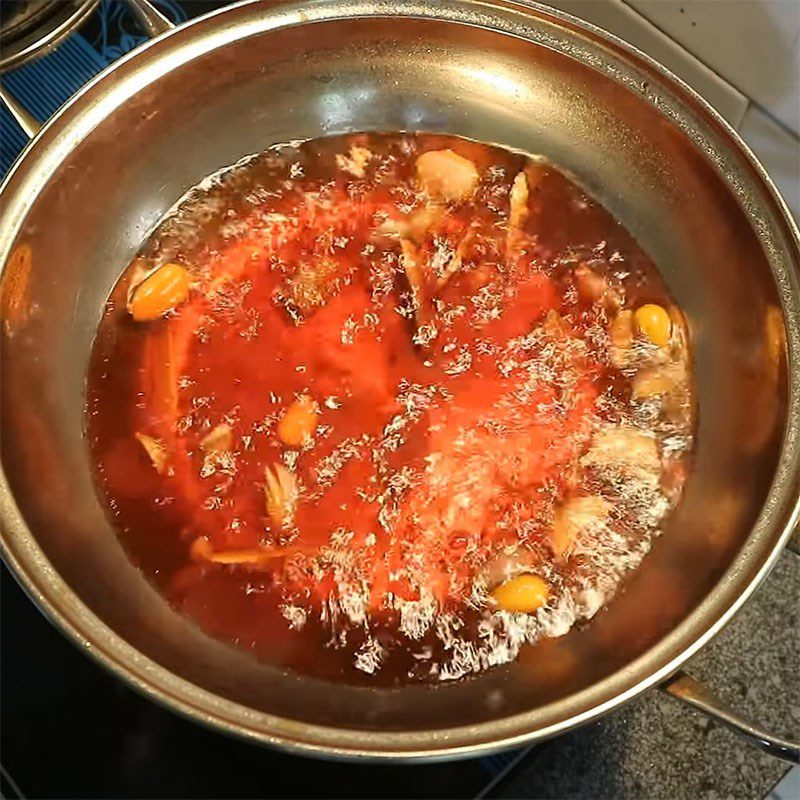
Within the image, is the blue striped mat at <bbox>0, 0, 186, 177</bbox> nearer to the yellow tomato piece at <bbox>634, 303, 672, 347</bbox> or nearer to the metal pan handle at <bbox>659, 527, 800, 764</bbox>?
the yellow tomato piece at <bbox>634, 303, 672, 347</bbox>

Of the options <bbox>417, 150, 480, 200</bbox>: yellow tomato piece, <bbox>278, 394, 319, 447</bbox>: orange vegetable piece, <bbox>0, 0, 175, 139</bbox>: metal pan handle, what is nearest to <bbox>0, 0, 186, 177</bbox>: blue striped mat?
<bbox>0, 0, 175, 139</bbox>: metal pan handle

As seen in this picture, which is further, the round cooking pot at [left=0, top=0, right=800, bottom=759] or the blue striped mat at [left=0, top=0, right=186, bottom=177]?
the blue striped mat at [left=0, top=0, right=186, bottom=177]

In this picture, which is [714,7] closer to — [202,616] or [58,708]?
[202,616]

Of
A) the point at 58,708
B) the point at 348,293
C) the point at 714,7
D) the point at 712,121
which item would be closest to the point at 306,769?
the point at 58,708

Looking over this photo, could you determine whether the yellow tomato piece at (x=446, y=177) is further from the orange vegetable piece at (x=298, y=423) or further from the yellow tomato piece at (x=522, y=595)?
the yellow tomato piece at (x=522, y=595)

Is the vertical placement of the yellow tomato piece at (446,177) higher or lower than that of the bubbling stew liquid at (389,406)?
higher

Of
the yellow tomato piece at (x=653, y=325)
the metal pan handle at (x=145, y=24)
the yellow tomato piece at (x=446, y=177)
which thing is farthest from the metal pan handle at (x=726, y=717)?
the metal pan handle at (x=145, y=24)

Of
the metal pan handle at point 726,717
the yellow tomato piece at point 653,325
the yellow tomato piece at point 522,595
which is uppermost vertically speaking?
the yellow tomato piece at point 653,325

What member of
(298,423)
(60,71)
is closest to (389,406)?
(298,423)
